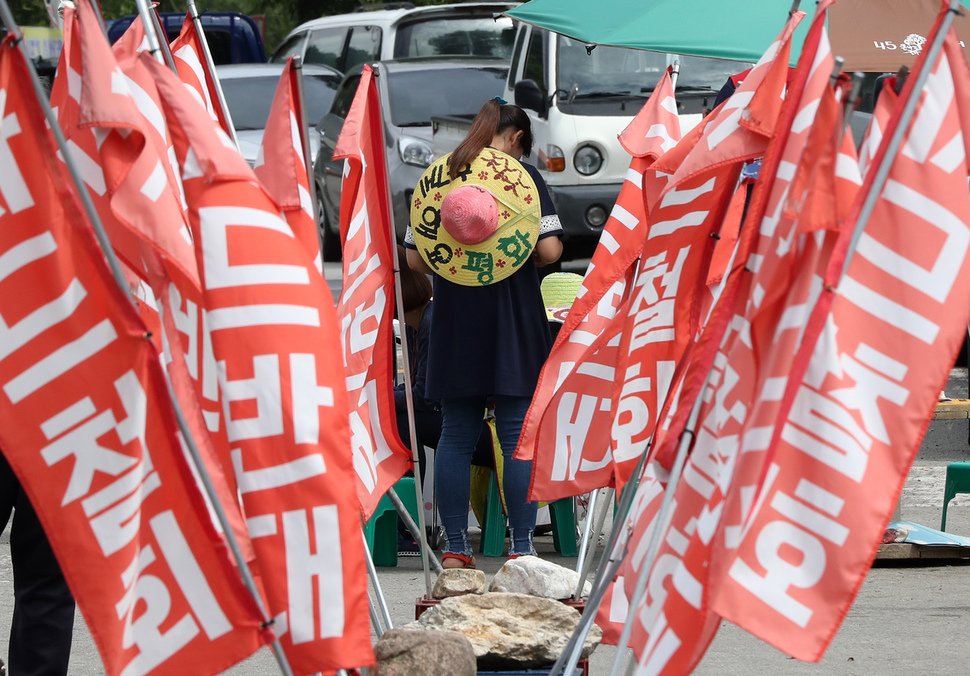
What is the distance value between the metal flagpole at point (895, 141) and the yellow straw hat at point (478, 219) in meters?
2.57

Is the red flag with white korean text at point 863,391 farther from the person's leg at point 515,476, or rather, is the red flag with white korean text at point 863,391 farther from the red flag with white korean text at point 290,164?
the person's leg at point 515,476

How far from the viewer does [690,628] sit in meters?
2.77

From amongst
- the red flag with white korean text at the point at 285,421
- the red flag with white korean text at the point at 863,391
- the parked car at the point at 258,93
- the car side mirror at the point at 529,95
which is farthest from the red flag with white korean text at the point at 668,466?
the parked car at the point at 258,93

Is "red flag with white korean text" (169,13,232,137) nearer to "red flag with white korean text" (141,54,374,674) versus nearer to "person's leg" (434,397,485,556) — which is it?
"red flag with white korean text" (141,54,374,674)

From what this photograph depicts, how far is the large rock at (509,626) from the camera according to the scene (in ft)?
13.3

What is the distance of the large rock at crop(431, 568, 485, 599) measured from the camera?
458cm

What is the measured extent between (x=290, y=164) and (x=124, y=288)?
0.62m

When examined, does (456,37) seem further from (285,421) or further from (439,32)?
(285,421)

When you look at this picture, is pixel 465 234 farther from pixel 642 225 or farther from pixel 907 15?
pixel 907 15

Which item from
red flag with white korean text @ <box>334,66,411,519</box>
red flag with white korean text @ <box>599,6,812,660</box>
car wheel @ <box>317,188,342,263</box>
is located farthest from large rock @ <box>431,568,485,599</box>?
car wheel @ <box>317,188,342,263</box>

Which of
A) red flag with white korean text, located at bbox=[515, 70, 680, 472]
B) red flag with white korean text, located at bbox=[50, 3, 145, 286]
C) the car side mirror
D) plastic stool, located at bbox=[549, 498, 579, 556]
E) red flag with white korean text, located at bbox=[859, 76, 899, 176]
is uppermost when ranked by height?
red flag with white korean text, located at bbox=[859, 76, 899, 176]

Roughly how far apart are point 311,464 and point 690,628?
2.68 feet

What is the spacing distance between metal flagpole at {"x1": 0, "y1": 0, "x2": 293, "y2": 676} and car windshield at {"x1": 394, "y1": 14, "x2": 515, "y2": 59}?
12.8 m

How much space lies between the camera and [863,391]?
271cm
